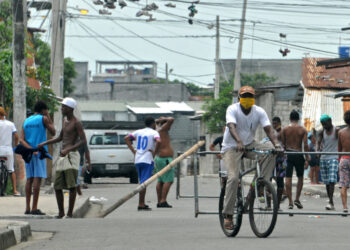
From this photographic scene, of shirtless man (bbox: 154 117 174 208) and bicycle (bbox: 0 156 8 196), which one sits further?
bicycle (bbox: 0 156 8 196)

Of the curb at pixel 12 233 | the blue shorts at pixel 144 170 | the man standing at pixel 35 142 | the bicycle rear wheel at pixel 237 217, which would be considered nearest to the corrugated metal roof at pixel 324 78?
the blue shorts at pixel 144 170

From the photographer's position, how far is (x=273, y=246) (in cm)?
835

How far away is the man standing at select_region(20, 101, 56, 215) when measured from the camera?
12914 mm

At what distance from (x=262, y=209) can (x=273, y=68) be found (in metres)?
82.6

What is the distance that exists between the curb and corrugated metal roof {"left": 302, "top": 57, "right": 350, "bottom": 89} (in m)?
24.6

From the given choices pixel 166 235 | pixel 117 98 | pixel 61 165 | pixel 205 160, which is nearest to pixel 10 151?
pixel 61 165

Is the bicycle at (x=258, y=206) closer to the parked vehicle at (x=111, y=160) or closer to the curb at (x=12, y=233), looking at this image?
Result: the curb at (x=12, y=233)

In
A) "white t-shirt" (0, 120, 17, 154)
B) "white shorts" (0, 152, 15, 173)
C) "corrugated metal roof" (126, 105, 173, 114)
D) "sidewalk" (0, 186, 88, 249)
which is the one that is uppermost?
"corrugated metal roof" (126, 105, 173, 114)

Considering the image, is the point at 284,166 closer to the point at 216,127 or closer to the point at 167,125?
the point at 167,125

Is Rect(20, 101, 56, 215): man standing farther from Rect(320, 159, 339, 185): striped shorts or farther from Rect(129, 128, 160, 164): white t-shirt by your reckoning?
Rect(320, 159, 339, 185): striped shorts

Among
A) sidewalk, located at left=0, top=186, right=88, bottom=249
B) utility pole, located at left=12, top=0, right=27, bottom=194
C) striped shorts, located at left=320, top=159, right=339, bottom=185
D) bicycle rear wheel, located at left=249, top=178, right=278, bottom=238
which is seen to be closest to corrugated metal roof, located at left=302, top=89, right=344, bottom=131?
utility pole, located at left=12, top=0, right=27, bottom=194

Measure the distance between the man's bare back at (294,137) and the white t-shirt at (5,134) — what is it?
17.0 feet

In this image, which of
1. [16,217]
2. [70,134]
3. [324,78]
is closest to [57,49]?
[324,78]

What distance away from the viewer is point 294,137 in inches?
600
